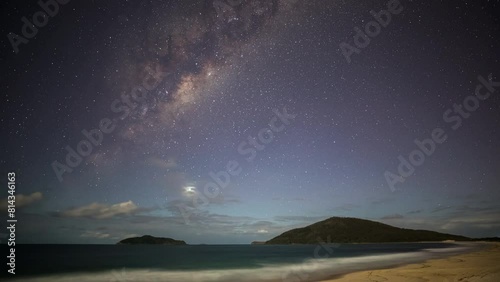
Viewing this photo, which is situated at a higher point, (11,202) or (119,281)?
(11,202)

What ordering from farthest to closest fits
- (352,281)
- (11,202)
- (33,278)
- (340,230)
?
(340,230) < (33,278) < (352,281) < (11,202)

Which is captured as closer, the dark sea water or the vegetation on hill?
the dark sea water

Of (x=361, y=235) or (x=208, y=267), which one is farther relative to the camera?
(x=361, y=235)

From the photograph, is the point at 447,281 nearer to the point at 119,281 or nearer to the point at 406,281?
the point at 406,281

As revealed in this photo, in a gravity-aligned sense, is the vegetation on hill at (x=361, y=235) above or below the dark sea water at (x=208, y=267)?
below

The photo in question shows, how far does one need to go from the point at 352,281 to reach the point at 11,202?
17.6 metres

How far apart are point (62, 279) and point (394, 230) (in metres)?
202

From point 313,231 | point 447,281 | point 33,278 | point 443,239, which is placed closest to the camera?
point 447,281

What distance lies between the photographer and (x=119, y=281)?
2447 cm

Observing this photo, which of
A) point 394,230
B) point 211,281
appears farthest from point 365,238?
point 211,281

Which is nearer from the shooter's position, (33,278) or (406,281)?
(406,281)

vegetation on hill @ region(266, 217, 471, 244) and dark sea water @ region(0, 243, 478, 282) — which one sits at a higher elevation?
dark sea water @ region(0, 243, 478, 282)

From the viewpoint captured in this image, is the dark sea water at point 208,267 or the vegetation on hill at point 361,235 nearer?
the dark sea water at point 208,267

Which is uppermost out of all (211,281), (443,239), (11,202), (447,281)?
(11,202)
